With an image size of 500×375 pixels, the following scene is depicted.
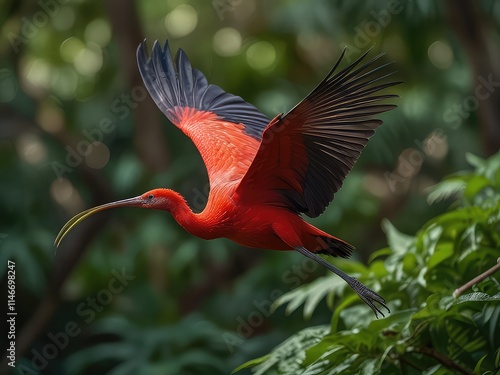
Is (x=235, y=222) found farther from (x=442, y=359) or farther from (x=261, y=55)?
(x=261, y=55)

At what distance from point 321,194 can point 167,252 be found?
4.05 meters

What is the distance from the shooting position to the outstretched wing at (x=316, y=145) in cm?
195

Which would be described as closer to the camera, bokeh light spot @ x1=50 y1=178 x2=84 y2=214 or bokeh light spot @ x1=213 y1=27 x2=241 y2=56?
bokeh light spot @ x1=50 y1=178 x2=84 y2=214

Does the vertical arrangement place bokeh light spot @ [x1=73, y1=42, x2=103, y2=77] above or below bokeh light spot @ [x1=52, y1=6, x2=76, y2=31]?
below

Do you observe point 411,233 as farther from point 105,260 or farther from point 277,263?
point 105,260

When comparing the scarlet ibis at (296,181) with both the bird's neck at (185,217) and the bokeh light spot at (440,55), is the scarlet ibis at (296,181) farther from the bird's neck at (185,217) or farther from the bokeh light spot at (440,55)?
the bokeh light spot at (440,55)

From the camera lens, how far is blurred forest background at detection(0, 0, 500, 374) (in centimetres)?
576

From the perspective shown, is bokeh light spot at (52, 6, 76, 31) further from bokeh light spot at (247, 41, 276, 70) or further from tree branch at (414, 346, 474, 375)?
tree branch at (414, 346, 474, 375)

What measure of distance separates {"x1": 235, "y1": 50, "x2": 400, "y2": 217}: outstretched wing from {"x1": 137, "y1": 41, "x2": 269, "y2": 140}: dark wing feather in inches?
22.8

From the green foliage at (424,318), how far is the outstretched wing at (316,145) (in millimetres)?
461

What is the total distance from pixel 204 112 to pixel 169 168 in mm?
3408

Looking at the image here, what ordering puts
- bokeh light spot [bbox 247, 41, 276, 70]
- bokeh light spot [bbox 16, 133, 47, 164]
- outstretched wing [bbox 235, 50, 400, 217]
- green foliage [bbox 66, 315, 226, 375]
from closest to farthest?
outstretched wing [bbox 235, 50, 400, 217], green foliage [bbox 66, 315, 226, 375], bokeh light spot [bbox 16, 133, 47, 164], bokeh light spot [bbox 247, 41, 276, 70]

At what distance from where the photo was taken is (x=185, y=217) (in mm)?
2002

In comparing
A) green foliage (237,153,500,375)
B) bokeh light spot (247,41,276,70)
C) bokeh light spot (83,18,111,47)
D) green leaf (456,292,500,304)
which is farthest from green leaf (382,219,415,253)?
bokeh light spot (83,18,111,47)
